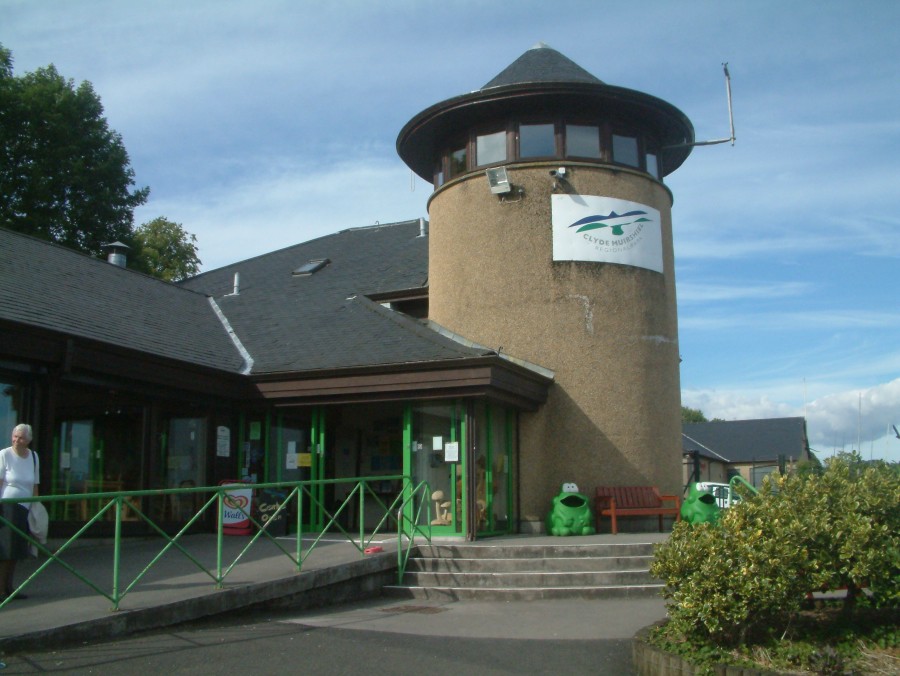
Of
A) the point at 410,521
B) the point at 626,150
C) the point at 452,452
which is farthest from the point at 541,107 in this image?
the point at 410,521

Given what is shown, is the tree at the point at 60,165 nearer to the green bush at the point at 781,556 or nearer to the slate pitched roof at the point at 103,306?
the slate pitched roof at the point at 103,306

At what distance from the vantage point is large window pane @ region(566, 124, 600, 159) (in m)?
14.9

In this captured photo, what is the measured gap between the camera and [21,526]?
7.56m

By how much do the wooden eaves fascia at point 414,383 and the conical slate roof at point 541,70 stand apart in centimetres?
527

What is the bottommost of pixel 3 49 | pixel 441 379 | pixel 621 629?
pixel 621 629

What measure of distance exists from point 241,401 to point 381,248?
23.6 feet

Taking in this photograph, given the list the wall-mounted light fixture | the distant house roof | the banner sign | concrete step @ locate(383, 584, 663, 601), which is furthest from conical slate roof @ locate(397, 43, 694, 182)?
the distant house roof

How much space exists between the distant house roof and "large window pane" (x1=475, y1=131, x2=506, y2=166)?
35.6 m

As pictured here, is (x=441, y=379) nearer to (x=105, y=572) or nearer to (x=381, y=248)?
(x=105, y=572)

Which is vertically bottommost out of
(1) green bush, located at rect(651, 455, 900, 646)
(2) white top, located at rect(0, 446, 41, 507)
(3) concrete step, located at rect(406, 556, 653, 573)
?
(3) concrete step, located at rect(406, 556, 653, 573)

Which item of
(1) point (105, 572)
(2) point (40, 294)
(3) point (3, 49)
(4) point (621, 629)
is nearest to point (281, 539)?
(1) point (105, 572)

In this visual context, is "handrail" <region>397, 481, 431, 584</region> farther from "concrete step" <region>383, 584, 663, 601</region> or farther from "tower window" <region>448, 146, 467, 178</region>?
"tower window" <region>448, 146, 467, 178</region>

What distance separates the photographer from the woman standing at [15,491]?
24.1 feet

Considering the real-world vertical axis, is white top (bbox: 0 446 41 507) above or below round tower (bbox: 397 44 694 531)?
below
